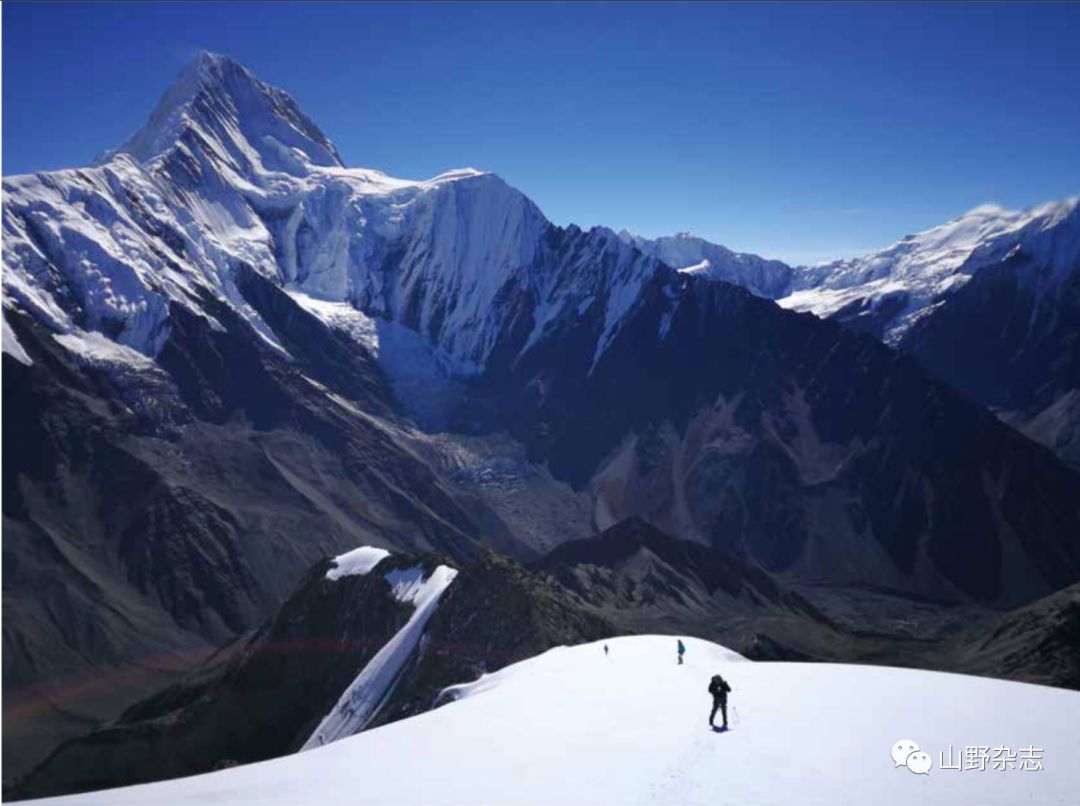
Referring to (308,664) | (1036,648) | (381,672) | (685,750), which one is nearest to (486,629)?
(381,672)

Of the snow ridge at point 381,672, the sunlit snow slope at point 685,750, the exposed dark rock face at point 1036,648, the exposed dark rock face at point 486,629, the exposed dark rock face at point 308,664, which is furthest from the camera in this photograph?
the exposed dark rock face at point 1036,648

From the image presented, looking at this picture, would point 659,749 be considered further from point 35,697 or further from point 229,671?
point 35,697

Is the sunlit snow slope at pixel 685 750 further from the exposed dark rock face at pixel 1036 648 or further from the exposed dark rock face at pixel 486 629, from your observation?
the exposed dark rock face at pixel 1036 648

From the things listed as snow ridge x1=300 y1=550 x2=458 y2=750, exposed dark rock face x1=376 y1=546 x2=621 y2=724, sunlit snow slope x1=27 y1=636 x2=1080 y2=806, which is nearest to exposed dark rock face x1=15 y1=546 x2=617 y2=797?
exposed dark rock face x1=376 y1=546 x2=621 y2=724

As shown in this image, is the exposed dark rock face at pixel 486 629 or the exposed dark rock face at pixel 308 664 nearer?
the exposed dark rock face at pixel 486 629

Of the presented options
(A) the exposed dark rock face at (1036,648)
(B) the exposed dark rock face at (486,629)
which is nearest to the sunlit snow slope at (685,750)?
(B) the exposed dark rock face at (486,629)

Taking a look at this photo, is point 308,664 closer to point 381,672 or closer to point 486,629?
point 381,672

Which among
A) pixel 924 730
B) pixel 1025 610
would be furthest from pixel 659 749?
pixel 1025 610

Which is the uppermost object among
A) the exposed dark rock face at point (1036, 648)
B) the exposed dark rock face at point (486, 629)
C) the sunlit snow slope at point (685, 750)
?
the sunlit snow slope at point (685, 750)
